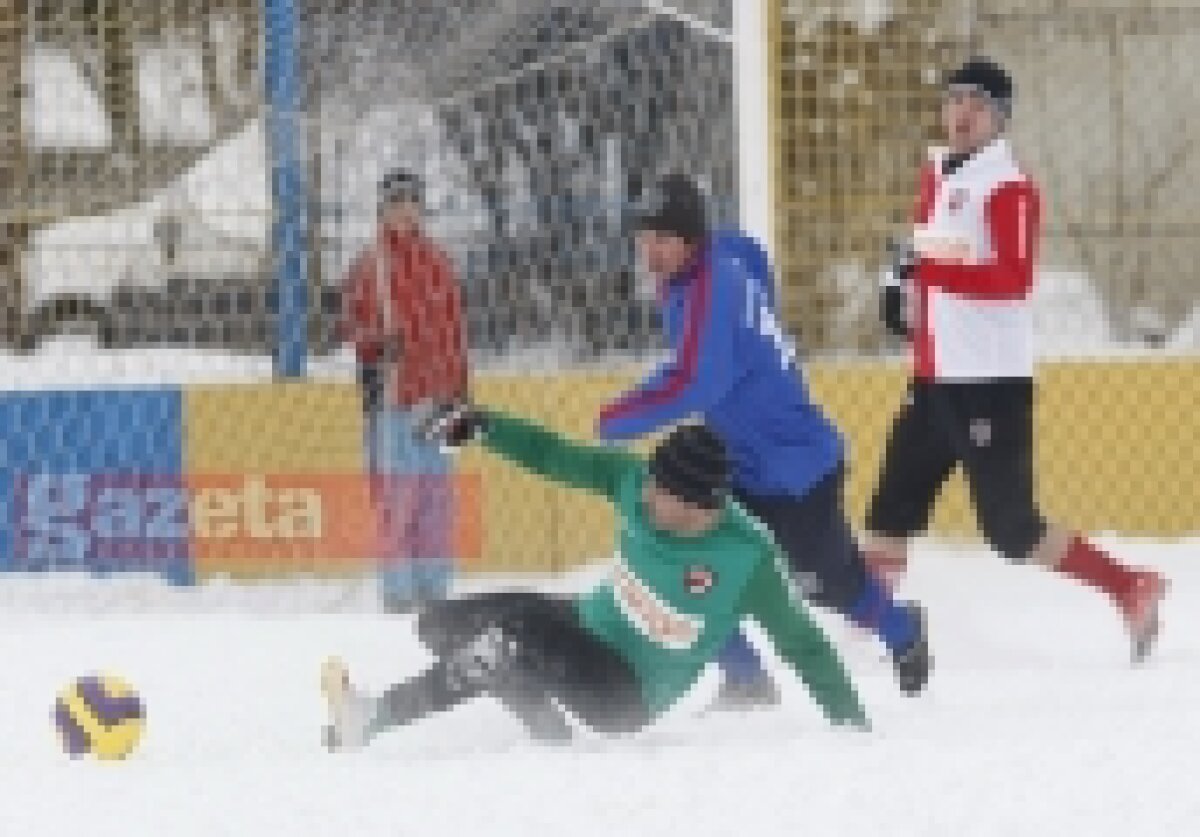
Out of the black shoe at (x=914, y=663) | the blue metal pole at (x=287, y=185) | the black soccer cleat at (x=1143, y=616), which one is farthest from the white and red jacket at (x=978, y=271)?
the blue metal pole at (x=287, y=185)

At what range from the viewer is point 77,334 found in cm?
975

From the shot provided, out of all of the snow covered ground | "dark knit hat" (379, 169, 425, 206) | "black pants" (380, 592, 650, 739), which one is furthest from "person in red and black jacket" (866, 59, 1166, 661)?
"dark knit hat" (379, 169, 425, 206)

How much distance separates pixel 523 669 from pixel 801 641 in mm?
540

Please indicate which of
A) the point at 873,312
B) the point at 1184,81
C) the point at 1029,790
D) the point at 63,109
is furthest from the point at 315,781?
the point at 1184,81

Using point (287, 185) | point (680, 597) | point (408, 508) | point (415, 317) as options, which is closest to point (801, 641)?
point (680, 597)

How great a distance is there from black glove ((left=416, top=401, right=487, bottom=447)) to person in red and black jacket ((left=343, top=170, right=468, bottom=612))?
2.84m

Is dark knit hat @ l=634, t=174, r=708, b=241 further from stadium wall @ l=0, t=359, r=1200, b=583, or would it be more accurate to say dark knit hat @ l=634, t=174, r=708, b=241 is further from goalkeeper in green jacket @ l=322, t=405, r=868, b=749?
stadium wall @ l=0, t=359, r=1200, b=583

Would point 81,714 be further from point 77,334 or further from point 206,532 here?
point 77,334

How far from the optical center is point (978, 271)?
685 centimetres

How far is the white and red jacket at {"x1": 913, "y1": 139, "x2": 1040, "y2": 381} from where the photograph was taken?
6844 millimetres

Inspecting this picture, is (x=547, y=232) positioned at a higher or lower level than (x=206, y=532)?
higher

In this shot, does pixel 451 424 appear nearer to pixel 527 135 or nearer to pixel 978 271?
pixel 978 271

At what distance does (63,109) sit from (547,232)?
1703mm

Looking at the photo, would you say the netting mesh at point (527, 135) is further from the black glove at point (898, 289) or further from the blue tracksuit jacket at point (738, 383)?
the blue tracksuit jacket at point (738, 383)
